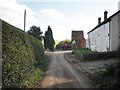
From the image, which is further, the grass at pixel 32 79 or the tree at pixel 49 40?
the tree at pixel 49 40

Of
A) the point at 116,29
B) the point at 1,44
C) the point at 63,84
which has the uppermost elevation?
the point at 116,29

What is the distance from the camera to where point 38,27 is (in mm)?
76188

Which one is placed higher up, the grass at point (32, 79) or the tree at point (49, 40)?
the tree at point (49, 40)

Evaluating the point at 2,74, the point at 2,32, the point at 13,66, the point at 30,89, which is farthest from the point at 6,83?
the point at 30,89

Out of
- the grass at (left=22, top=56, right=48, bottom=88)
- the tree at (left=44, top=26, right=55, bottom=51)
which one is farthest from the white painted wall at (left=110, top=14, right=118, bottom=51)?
the tree at (left=44, top=26, right=55, bottom=51)

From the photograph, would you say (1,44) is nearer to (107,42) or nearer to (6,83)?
(6,83)

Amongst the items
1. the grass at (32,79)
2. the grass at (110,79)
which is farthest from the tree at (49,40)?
the grass at (110,79)

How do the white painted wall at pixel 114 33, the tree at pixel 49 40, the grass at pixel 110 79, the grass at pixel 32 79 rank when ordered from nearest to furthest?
the grass at pixel 32 79 < the grass at pixel 110 79 < the white painted wall at pixel 114 33 < the tree at pixel 49 40

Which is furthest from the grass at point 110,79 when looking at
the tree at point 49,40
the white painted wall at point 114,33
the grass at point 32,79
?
the tree at point 49,40

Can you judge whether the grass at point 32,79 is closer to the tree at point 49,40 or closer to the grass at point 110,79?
the grass at point 110,79

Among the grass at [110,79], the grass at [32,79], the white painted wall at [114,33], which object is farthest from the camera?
the white painted wall at [114,33]

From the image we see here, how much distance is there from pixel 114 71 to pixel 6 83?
8.97 metres

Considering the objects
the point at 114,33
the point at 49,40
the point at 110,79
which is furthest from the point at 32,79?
the point at 49,40

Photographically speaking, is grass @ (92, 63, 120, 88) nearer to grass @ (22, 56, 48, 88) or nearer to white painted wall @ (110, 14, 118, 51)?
grass @ (22, 56, 48, 88)
